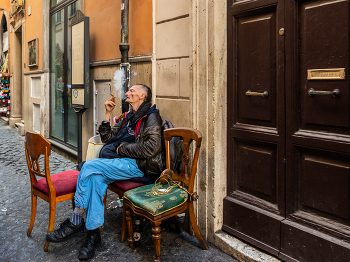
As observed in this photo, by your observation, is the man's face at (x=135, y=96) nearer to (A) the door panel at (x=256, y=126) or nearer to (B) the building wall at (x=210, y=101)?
(B) the building wall at (x=210, y=101)

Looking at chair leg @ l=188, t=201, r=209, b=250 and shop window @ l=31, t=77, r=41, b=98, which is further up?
shop window @ l=31, t=77, r=41, b=98

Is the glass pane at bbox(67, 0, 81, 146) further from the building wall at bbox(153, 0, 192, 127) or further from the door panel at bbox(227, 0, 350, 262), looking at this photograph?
the door panel at bbox(227, 0, 350, 262)

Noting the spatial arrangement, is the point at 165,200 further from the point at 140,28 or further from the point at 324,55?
the point at 140,28

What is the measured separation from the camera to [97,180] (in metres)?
3.04

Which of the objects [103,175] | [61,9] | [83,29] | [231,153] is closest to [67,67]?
[61,9]

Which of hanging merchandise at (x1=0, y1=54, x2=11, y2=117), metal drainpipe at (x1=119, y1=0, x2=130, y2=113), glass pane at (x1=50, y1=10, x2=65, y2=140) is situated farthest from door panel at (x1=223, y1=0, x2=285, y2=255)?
hanging merchandise at (x1=0, y1=54, x2=11, y2=117)

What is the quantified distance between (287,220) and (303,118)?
81 centimetres

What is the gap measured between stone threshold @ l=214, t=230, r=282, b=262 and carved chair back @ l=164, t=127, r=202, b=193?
0.57m

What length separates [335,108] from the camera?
2232mm

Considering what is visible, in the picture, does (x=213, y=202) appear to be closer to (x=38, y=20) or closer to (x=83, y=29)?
(x=83, y=29)

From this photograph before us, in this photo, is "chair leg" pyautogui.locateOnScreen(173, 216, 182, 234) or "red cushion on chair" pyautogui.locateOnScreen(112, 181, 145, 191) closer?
"red cushion on chair" pyautogui.locateOnScreen(112, 181, 145, 191)

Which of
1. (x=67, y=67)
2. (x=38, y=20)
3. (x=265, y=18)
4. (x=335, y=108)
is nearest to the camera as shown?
(x=335, y=108)

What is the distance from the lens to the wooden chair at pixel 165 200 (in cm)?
261

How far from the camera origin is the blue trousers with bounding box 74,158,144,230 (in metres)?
2.92
